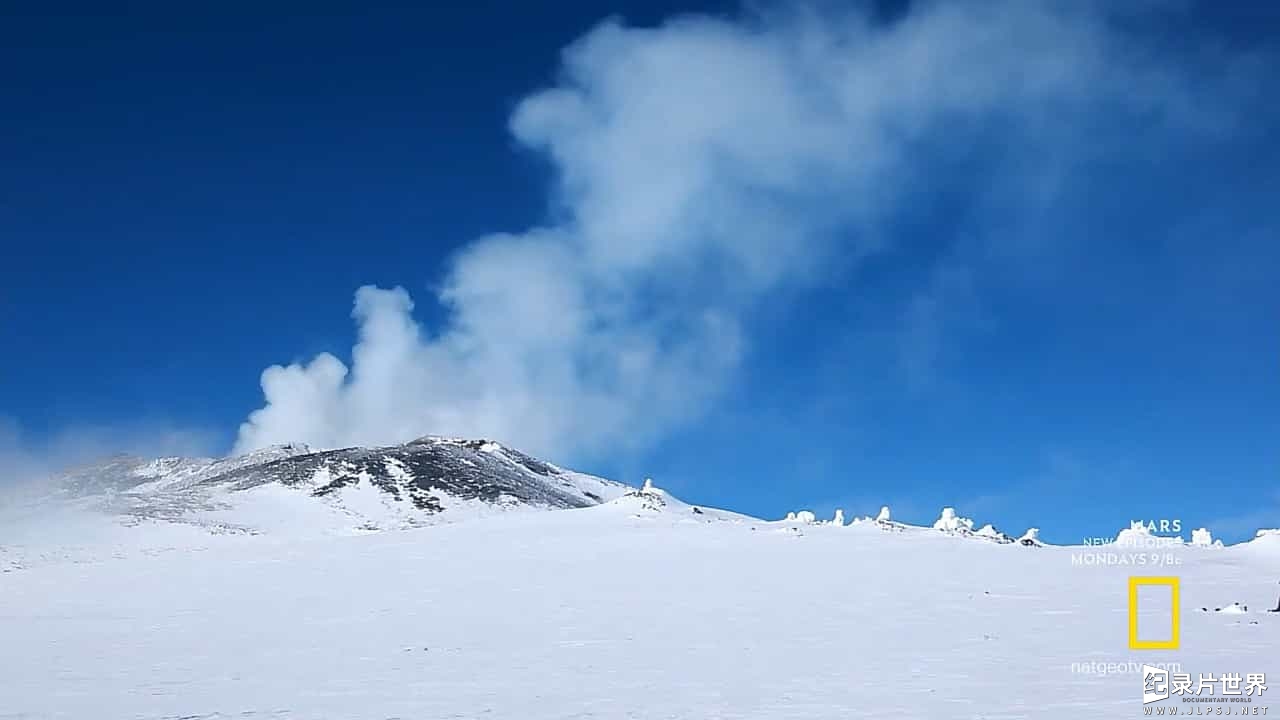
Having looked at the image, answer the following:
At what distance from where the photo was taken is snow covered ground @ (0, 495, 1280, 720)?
14.2 metres

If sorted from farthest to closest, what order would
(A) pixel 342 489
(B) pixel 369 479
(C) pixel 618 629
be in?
1. (B) pixel 369 479
2. (A) pixel 342 489
3. (C) pixel 618 629

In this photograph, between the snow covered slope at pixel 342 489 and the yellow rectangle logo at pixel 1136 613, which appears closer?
the yellow rectangle logo at pixel 1136 613

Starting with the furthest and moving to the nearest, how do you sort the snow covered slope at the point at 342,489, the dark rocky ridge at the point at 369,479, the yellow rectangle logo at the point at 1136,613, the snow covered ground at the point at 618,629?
the dark rocky ridge at the point at 369,479
the snow covered slope at the point at 342,489
the yellow rectangle logo at the point at 1136,613
the snow covered ground at the point at 618,629

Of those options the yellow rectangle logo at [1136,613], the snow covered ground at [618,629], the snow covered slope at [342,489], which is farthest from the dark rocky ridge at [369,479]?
the yellow rectangle logo at [1136,613]

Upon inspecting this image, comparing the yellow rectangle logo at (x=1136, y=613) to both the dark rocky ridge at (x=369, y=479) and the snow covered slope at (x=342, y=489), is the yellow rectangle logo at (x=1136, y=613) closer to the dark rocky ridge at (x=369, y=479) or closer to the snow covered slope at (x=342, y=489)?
the snow covered slope at (x=342, y=489)

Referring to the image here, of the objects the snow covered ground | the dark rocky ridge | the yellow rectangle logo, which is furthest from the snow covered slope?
the yellow rectangle logo

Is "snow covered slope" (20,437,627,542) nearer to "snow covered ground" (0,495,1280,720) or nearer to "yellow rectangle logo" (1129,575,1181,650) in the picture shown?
"snow covered ground" (0,495,1280,720)

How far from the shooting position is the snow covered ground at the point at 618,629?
46.5 ft

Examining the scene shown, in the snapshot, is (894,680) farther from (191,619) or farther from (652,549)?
(652,549)

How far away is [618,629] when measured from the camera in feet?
72.1

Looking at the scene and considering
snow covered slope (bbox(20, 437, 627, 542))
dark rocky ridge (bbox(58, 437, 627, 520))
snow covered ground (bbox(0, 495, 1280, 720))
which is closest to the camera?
snow covered ground (bbox(0, 495, 1280, 720))

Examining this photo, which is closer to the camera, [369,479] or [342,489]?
[342,489]

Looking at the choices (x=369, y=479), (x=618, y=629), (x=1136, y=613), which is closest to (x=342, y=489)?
(x=369, y=479)

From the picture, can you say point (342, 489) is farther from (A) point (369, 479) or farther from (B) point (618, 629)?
(B) point (618, 629)
